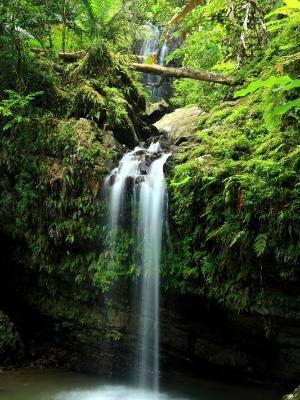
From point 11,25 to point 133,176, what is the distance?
11.6 feet

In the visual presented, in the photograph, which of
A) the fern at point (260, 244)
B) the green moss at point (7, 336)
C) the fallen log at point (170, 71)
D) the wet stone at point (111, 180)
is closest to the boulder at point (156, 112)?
the fallen log at point (170, 71)

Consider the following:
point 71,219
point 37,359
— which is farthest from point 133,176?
point 37,359

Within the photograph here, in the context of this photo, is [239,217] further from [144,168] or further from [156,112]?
[156,112]

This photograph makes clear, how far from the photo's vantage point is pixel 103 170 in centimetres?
597

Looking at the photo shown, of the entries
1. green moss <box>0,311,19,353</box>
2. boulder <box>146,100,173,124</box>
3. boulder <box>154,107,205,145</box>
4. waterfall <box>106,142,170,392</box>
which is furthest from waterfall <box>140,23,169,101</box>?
green moss <box>0,311,19,353</box>

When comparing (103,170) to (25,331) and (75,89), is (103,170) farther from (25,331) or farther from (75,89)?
(25,331)

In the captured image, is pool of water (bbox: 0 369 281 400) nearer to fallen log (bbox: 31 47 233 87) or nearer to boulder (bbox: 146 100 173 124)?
fallen log (bbox: 31 47 233 87)

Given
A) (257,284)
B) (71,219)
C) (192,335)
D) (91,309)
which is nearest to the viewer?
(257,284)

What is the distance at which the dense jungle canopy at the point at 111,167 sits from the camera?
4.38 m

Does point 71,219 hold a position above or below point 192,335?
above

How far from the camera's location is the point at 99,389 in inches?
225

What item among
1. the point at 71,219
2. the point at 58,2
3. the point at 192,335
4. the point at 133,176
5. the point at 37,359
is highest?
the point at 58,2

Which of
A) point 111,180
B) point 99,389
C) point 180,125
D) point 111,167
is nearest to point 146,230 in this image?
point 111,180

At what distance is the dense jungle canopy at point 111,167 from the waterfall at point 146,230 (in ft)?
0.50
